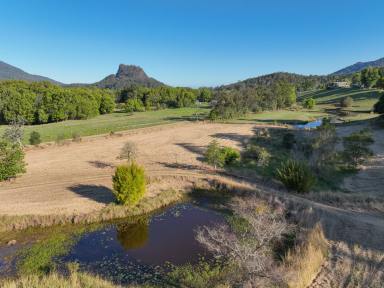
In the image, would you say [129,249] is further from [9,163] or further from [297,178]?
[9,163]

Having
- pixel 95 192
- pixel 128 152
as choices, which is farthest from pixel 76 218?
pixel 128 152

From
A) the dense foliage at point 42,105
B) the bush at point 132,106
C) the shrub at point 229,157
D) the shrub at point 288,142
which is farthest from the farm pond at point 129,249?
the bush at point 132,106

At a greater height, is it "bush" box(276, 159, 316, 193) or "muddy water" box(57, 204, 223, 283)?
"bush" box(276, 159, 316, 193)

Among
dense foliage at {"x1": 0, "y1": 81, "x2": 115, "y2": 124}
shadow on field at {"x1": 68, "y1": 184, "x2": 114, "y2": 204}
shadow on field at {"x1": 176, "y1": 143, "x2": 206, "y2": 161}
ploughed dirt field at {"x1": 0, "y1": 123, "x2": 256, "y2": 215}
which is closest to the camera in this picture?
ploughed dirt field at {"x1": 0, "y1": 123, "x2": 256, "y2": 215}

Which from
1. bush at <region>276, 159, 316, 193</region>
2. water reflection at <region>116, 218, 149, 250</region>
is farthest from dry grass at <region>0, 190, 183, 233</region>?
bush at <region>276, 159, 316, 193</region>

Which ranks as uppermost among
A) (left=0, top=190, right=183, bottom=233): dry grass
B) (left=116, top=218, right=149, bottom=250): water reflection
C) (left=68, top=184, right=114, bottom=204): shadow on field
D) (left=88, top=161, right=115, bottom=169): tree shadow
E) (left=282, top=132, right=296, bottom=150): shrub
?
(left=282, top=132, right=296, bottom=150): shrub

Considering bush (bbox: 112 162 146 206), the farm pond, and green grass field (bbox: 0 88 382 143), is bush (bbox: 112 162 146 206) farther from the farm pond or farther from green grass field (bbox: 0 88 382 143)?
green grass field (bbox: 0 88 382 143)

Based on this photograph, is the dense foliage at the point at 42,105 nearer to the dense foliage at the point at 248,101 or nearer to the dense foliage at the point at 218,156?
the dense foliage at the point at 248,101
